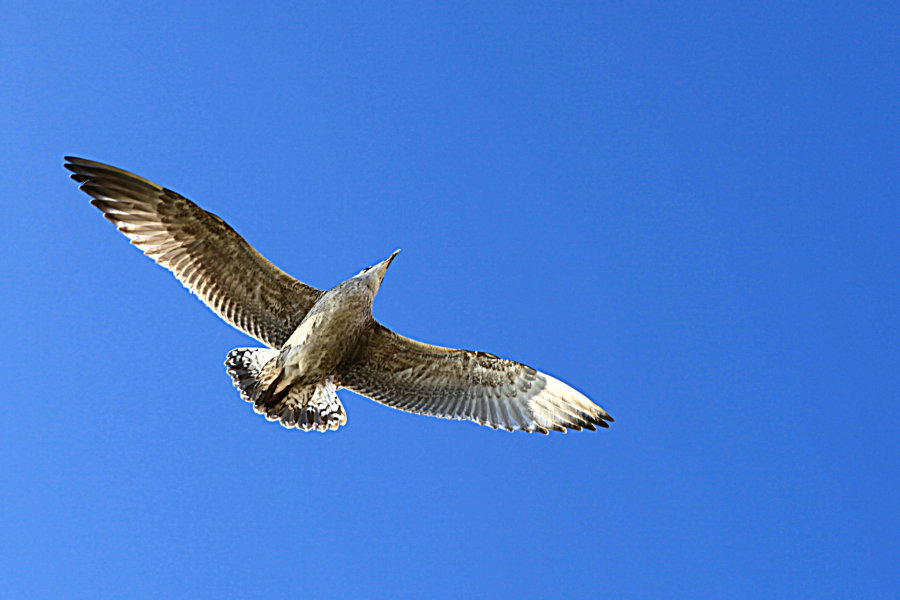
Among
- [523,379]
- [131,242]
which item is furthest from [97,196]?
[523,379]

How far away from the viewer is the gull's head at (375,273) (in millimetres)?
9258

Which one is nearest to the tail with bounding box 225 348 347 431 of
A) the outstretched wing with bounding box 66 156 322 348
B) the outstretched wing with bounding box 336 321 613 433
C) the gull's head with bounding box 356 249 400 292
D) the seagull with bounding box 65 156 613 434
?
the seagull with bounding box 65 156 613 434

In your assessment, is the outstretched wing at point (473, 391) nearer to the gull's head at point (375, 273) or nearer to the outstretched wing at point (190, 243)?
the gull's head at point (375, 273)

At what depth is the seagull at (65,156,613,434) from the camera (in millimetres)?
8891

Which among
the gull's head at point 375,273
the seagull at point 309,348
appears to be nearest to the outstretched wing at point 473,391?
the seagull at point 309,348

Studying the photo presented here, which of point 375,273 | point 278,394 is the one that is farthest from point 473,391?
point 278,394

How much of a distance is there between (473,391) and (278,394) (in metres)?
2.28

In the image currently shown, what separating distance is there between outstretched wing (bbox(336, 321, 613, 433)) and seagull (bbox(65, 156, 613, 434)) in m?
0.01

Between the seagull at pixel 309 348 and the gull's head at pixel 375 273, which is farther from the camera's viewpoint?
the gull's head at pixel 375 273

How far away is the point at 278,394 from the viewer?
29.9 ft

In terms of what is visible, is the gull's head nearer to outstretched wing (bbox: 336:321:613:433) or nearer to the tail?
outstretched wing (bbox: 336:321:613:433)

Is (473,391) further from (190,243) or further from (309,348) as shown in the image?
(190,243)

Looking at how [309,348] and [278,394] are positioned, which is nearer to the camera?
[309,348]

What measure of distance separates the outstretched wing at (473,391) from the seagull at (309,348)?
0.04 ft
